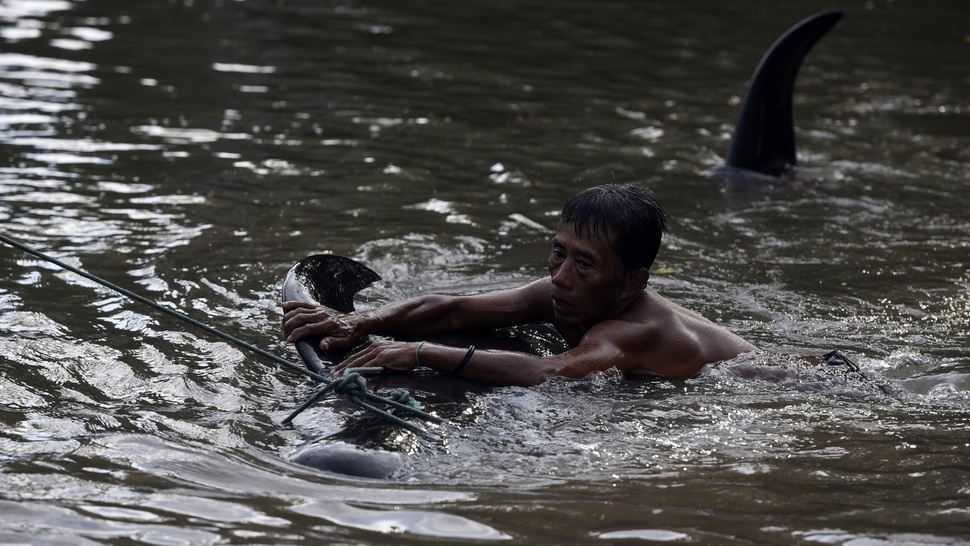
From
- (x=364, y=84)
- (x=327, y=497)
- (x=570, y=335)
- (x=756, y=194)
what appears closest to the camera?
(x=327, y=497)

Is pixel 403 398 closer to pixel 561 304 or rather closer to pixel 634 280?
pixel 561 304

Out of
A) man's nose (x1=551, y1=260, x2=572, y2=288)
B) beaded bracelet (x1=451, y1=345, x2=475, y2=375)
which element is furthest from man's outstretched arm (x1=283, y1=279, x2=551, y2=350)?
beaded bracelet (x1=451, y1=345, x2=475, y2=375)

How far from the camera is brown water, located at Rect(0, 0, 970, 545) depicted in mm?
3748

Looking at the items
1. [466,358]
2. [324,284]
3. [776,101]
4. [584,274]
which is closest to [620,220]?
[584,274]

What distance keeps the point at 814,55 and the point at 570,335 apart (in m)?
9.15

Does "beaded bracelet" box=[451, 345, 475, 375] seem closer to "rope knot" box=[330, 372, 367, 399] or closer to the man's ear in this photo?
"rope knot" box=[330, 372, 367, 399]

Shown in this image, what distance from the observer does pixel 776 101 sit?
8.27 m

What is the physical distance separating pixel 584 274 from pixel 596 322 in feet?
0.96

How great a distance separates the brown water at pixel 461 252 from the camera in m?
3.75

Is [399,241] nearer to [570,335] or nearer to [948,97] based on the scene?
[570,335]

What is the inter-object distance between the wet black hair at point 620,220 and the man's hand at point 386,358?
2.62 ft

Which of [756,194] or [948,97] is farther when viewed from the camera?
[948,97]

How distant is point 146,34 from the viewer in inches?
500

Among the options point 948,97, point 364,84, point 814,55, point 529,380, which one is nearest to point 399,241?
point 529,380
